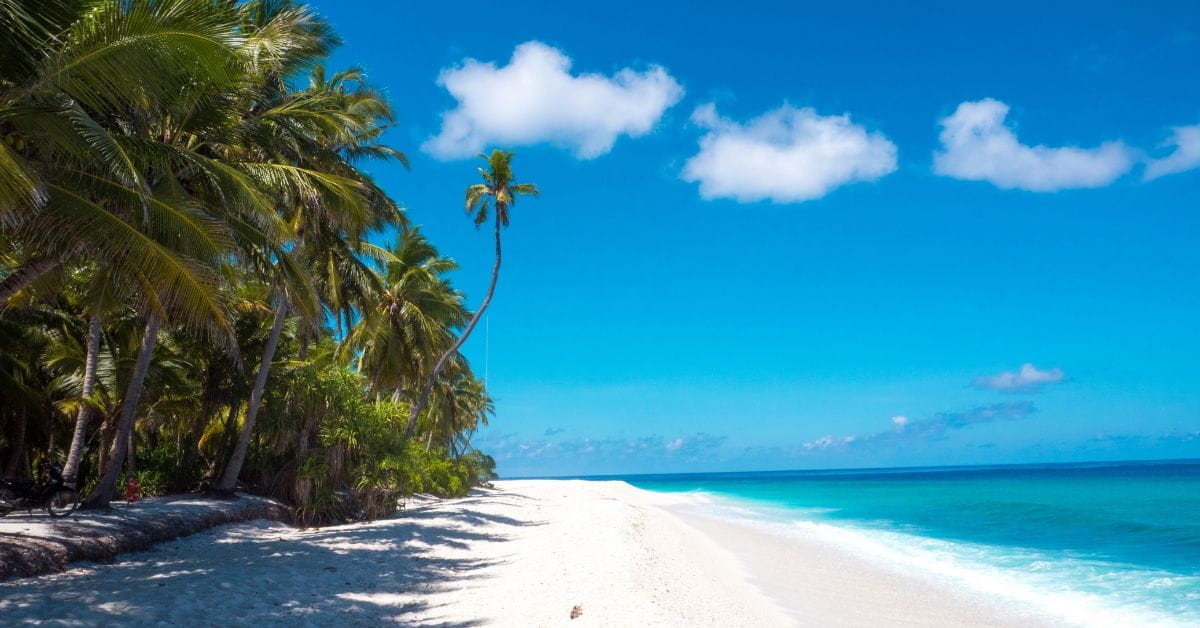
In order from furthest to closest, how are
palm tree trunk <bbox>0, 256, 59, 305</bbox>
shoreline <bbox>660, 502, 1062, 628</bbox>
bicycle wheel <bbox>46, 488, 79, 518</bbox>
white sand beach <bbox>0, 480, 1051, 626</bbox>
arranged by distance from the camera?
bicycle wheel <bbox>46, 488, 79, 518</bbox> → shoreline <bbox>660, 502, 1062, 628</bbox> → palm tree trunk <bbox>0, 256, 59, 305</bbox> → white sand beach <bbox>0, 480, 1051, 626</bbox>

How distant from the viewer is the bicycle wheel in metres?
10.0

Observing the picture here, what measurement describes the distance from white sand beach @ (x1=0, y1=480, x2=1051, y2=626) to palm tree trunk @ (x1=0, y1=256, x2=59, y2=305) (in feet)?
9.91

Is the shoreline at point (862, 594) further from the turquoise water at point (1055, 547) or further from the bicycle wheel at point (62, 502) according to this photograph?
the bicycle wheel at point (62, 502)

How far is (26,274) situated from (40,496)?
517 centimetres

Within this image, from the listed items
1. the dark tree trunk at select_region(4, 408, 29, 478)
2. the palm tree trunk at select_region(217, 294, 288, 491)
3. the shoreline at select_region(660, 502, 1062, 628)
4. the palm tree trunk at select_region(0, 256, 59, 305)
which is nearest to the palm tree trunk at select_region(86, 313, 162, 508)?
the palm tree trunk at select_region(217, 294, 288, 491)

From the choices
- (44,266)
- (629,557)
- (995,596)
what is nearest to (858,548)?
(995,596)

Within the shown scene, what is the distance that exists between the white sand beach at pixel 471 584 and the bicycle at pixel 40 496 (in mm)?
1594

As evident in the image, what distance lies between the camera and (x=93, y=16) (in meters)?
5.99

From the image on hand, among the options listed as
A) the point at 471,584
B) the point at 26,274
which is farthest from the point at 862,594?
the point at 26,274

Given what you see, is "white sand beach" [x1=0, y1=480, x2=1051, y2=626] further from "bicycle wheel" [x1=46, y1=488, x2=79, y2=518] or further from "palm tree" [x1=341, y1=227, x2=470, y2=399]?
"palm tree" [x1=341, y1=227, x2=470, y2=399]

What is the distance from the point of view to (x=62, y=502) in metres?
10.5

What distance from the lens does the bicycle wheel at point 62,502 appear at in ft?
32.8

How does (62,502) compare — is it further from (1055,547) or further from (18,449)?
(1055,547)

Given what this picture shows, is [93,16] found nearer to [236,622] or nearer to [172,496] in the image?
[236,622]
